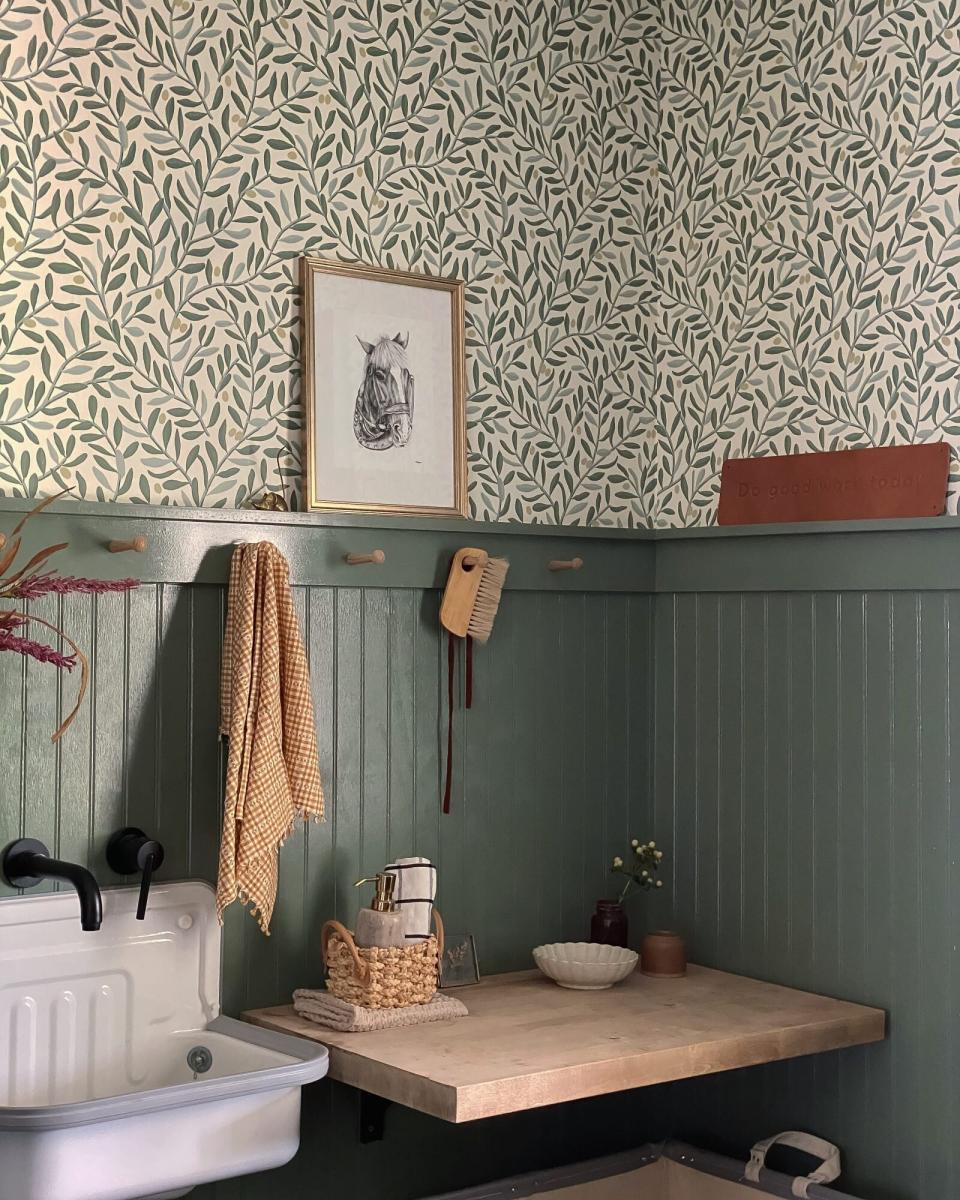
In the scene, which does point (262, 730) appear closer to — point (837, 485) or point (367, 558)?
point (367, 558)

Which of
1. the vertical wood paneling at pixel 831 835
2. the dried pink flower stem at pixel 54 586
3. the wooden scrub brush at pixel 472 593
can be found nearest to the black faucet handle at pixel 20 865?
the dried pink flower stem at pixel 54 586

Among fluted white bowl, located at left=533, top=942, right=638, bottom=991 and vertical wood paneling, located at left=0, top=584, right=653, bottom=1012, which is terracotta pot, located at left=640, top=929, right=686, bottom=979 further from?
vertical wood paneling, located at left=0, top=584, right=653, bottom=1012

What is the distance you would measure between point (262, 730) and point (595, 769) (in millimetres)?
879

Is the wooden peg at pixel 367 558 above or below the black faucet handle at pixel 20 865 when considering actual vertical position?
above

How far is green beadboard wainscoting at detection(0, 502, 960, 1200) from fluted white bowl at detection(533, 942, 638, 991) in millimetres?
136

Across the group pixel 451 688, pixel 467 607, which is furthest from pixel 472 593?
pixel 451 688

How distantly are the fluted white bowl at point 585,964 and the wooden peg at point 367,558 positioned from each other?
0.79 meters

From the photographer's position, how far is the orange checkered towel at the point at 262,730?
2400 millimetres

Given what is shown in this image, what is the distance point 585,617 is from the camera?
306cm

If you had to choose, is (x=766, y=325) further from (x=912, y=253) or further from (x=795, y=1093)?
(x=795, y=1093)

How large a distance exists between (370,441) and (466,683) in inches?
19.3

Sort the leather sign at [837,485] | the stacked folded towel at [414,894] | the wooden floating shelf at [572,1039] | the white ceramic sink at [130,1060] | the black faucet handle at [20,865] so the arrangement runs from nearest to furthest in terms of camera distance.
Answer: the white ceramic sink at [130,1060]
the wooden floating shelf at [572,1039]
the black faucet handle at [20,865]
the stacked folded towel at [414,894]
the leather sign at [837,485]

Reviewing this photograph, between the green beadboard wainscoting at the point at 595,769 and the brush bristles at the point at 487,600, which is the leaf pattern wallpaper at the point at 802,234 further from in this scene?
the brush bristles at the point at 487,600

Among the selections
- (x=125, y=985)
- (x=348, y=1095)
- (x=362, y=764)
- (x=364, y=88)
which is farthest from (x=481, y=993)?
(x=364, y=88)
